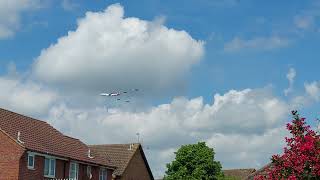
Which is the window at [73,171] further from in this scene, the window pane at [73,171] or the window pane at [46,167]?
the window pane at [46,167]

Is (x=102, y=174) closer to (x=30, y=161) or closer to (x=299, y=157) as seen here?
(x=30, y=161)

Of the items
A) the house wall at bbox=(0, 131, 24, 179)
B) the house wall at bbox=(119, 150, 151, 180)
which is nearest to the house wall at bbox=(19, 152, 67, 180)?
the house wall at bbox=(0, 131, 24, 179)

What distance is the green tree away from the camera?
74.8 m

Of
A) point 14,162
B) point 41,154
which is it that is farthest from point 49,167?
point 14,162

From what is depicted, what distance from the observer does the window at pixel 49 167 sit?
5091 centimetres

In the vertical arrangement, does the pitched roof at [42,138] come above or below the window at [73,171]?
above

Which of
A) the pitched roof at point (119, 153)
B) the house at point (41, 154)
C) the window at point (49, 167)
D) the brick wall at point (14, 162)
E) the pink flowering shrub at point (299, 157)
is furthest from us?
the pitched roof at point (119, 153)

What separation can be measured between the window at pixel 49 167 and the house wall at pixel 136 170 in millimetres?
17158

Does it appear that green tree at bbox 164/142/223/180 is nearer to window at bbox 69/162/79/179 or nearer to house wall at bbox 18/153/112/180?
house wall at bbox 18/153/112/180

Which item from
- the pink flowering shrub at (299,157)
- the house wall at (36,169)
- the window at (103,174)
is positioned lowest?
the pink flowering shrub at (299,157)

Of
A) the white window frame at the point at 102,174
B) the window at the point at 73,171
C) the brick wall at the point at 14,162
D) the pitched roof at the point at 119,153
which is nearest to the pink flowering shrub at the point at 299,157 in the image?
the brick wall at the point at 14,162

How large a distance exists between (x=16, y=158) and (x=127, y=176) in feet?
81.5

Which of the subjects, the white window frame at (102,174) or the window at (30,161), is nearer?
the window at (30,161)

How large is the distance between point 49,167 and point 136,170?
75.6 ft
